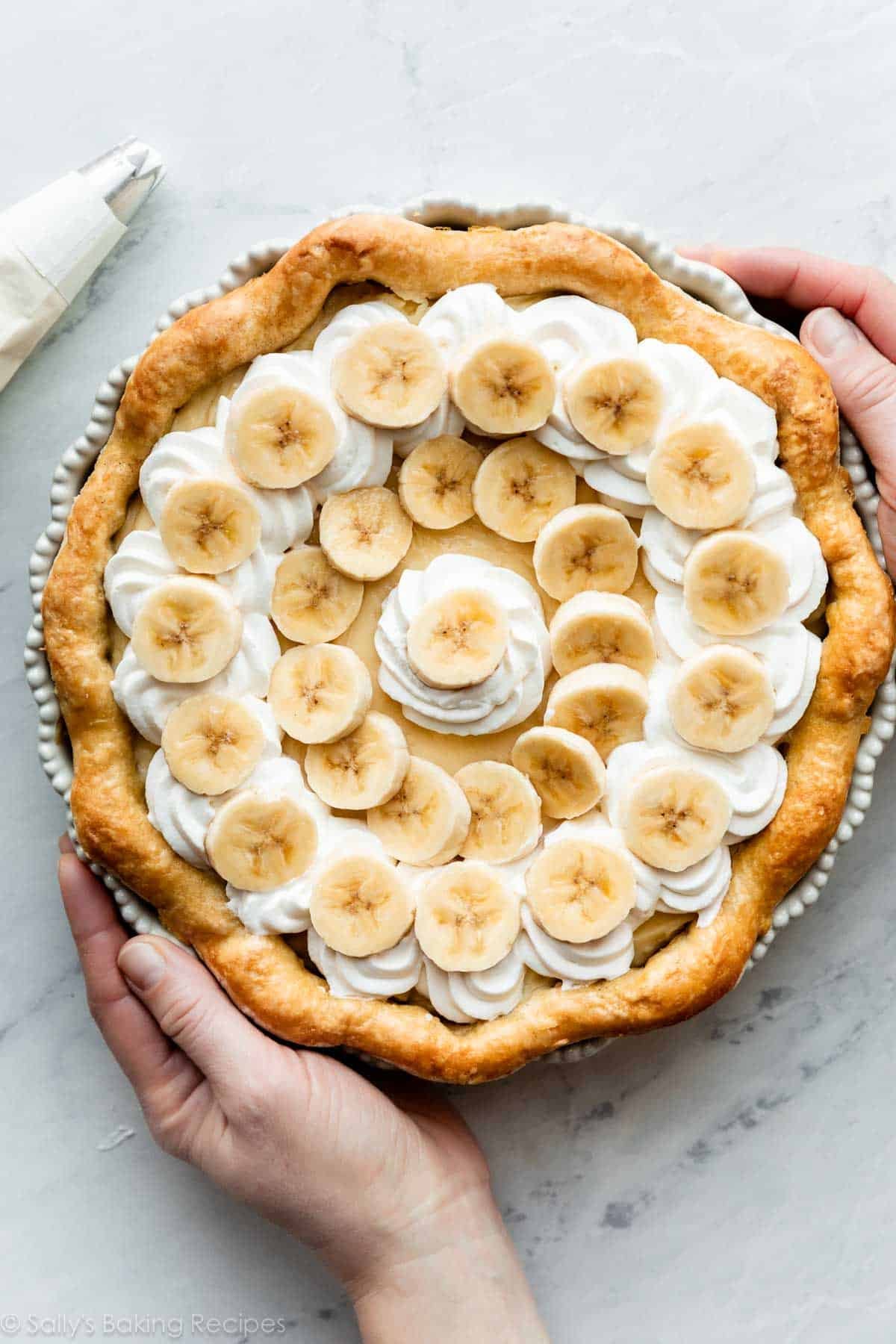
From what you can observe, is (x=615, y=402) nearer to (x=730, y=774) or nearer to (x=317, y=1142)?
(x=730, y=774)

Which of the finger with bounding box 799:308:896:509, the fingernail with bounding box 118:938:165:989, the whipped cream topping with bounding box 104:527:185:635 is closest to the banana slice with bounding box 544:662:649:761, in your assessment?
the finger with bounding box 799:308:896:509

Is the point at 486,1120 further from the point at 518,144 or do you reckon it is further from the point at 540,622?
the point at 518,144

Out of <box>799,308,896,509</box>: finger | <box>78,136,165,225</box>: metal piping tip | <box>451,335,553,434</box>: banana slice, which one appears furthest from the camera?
<box>78,136,165,225</box>: metal piping tip

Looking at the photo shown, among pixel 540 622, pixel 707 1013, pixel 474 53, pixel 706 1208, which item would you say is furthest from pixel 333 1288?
pixel 474 53

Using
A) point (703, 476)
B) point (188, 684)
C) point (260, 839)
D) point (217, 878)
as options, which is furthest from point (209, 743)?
point (703, 476)

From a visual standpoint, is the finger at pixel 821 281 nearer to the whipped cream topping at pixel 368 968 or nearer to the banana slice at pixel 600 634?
the banana slice at pixel 600 634

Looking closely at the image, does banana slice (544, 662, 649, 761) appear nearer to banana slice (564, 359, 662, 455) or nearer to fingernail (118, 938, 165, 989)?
banana slice (564, 359, 662, 455)
